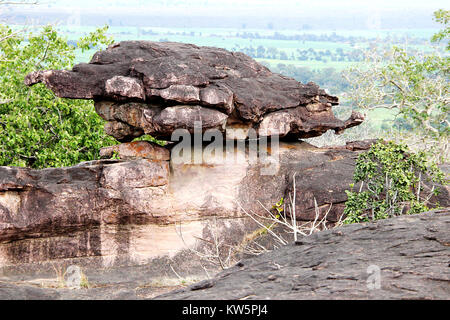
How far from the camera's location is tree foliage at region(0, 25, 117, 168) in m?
17.9

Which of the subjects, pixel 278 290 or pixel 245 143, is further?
pixel 245 143

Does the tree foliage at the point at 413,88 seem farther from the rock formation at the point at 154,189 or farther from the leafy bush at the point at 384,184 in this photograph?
the leafy bush at the point at 384,184

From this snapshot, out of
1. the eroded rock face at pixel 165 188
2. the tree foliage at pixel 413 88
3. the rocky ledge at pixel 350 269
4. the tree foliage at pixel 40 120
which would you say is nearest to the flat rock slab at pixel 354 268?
the rocky ledge at pixel 350 269

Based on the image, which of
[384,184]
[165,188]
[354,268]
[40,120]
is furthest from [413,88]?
[354,268]

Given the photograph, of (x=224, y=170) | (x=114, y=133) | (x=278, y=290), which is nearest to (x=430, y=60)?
(x=224, y=170)

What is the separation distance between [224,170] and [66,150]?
19.7 feet

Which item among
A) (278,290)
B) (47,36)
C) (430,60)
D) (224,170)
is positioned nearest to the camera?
(278,290)

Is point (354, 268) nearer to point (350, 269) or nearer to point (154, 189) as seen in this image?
point (350, 269)

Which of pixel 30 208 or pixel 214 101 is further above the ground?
pixel 214 101

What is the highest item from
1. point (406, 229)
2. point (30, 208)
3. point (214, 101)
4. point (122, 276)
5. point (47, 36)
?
point (47, 36)

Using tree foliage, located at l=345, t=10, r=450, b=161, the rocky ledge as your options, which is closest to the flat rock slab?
the rocky ledge

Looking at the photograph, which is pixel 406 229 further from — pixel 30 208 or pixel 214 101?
pixel 30 208

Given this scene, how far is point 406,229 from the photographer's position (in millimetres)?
8086

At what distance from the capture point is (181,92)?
13.0 meters
